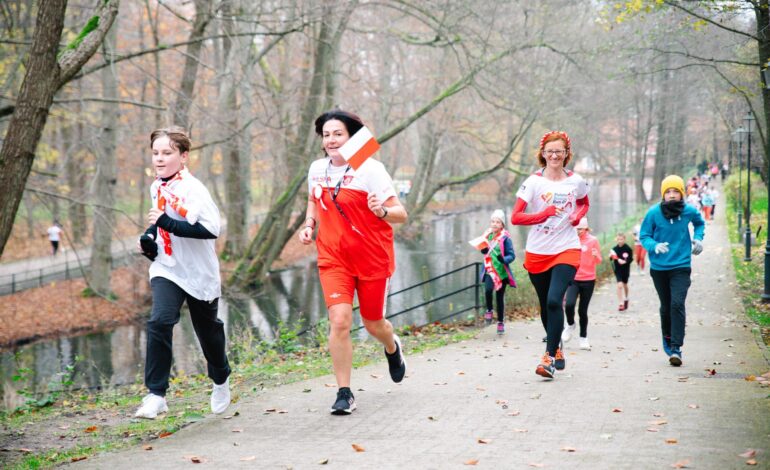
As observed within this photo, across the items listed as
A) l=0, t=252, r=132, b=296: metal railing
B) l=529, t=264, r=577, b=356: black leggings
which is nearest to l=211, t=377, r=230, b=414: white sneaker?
l=529, t=264, r=577, b=356: black leggings

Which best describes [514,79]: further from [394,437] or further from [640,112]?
[640,112]

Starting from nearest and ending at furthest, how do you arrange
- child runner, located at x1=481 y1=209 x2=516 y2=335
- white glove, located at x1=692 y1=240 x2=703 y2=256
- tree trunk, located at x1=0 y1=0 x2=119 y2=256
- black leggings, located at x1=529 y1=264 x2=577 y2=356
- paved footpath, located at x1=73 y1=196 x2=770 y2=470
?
1. paved footpath, located at x1=73 y1=196 x2=770 y2=470
2. black leggings, located at x1=529 y1=264 x2=577 y2=356
3. white glove, located at x1=692 y1=240 x2=703 y2=256
4. tree trunk, located at x1=0 y1=0 x2=119 y2=256
5. child runner, located at x1=481 y1=209 x2=516 y2=335

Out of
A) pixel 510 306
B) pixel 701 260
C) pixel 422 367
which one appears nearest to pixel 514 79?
pixel 701 260

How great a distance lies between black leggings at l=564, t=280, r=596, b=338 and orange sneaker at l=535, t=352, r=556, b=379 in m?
2.96

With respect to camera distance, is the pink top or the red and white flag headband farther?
the pink top

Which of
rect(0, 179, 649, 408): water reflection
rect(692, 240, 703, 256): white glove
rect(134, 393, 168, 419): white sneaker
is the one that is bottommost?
rect(0, 179, 649, 408): water reflection

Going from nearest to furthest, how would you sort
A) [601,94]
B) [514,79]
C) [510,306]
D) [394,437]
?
→ 1. [394,437]
2. [510,306]
3. [514,79]
4. [601,94]

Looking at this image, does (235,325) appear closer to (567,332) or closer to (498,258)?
(498,258)

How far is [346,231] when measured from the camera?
5996 millimetres

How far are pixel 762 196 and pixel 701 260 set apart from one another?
22208 mm

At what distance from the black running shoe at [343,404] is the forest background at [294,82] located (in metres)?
3.67

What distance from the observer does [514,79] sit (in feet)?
78.2

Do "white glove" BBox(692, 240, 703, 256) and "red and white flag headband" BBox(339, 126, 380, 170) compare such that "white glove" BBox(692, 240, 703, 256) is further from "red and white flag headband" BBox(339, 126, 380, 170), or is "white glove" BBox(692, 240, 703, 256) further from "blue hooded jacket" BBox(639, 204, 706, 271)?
"red and white flag headband" BBox(339, 126, 380, 170)

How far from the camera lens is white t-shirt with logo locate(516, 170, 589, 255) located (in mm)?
7461
